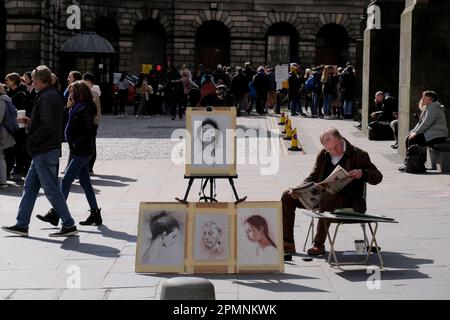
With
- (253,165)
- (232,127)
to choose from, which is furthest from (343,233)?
(253,165)

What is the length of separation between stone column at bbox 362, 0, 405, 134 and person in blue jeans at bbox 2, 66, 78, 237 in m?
16.2

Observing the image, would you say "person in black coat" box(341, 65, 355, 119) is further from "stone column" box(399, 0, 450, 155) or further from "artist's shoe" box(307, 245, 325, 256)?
"artist's shoe" box(307, 245, 325, 256)

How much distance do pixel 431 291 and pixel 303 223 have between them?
168 inches

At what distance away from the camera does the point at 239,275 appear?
32.5 ft

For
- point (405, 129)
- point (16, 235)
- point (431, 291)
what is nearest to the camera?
point (431, 291)

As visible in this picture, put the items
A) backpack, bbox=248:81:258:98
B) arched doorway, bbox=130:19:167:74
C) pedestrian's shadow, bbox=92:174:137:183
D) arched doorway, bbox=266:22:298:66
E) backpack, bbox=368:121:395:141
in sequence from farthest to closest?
1. arched doorway, bbox=266:22:298:66
2. arched doorway, bbox=130:19:167:74
3. backpack, bbox=248:81:258:98
4. backpack, bbox=368:121:395:141
5. pedestrian's shadow, bbox=92:174:137:183

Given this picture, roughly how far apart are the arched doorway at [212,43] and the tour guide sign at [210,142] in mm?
46150

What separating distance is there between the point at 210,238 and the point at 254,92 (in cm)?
2766

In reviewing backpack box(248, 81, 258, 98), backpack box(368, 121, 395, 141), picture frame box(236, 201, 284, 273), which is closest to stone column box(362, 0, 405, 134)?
backpack box(368, 121, 395, 141)

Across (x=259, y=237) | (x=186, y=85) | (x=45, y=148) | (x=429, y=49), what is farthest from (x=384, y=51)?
(x=259, y=237)

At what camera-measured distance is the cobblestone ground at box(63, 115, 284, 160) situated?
23609 mm

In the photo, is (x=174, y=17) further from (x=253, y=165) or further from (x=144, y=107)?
(x=253, y=165)
